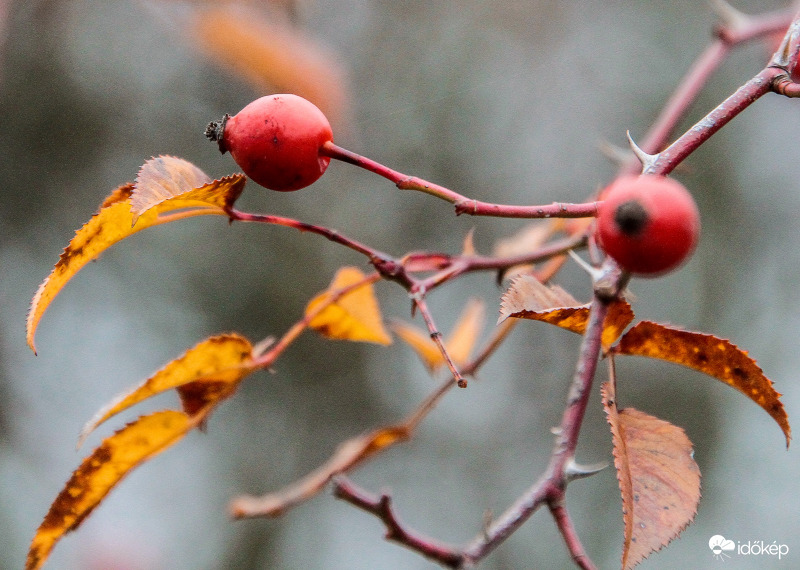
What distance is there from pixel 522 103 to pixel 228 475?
3.73m

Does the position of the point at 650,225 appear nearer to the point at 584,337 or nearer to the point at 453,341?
the point at 584,337

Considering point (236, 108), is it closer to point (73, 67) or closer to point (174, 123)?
point (174, 123)

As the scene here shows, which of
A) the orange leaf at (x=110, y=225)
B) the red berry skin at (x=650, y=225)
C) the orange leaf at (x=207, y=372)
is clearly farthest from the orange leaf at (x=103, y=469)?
the red berry skin at (x=650, y=225)

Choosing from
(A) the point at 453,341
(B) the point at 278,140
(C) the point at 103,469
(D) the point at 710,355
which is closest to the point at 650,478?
(D) the point at 710,355

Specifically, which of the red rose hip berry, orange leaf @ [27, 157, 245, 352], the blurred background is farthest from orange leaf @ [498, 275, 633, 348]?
the blurred background

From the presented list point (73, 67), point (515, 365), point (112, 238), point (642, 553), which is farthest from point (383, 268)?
point (73, 67)

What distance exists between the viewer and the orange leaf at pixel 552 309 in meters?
0.70

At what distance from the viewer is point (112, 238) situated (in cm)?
81

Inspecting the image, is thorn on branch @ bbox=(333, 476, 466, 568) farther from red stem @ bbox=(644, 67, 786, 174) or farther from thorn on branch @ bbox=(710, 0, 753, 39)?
thorn on branch @ bbox=(710, 0, 753, 39)

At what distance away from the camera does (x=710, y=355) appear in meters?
0.76

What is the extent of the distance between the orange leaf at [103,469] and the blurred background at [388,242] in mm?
4210

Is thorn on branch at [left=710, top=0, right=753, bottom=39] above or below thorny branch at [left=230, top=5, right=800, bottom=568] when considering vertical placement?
above

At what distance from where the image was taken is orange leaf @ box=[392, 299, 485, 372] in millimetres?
1410

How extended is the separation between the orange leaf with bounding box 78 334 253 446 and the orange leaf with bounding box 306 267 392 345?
167mm
